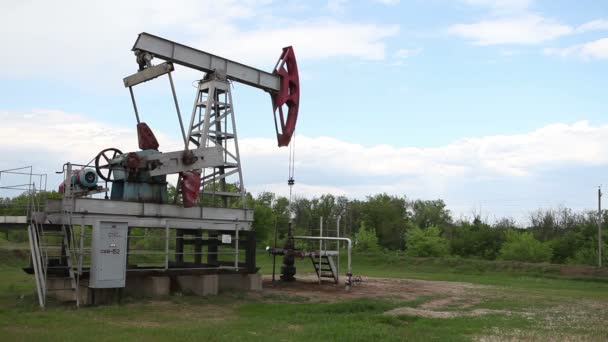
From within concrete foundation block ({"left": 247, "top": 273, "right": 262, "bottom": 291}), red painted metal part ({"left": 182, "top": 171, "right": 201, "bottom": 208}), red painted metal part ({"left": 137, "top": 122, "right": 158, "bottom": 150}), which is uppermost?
red painted metal part ({"left": 137, "top": 122, "right": 158, "bottom": 150})

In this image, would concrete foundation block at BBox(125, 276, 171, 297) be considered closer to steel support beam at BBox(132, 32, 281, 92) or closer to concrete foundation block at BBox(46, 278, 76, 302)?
concrete foundation block at BBox(46, 278, 76, 302)

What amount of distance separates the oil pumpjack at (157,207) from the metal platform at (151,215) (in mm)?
22

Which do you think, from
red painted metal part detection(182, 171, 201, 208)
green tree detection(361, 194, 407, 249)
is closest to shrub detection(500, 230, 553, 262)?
green tree detection(361, 194, 407, 249)

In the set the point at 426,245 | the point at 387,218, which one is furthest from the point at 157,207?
the point at 387,218

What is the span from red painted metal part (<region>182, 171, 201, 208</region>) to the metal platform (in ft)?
0.95

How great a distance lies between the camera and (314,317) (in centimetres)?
1060

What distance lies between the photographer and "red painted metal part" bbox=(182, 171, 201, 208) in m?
14.0

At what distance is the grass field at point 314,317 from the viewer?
8719 millimetres

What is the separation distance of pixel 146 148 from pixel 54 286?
12.1 ft

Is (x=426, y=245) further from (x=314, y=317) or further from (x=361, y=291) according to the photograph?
(x=314, y=317)

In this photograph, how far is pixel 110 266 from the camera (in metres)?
11.8

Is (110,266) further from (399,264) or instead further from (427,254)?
(427,254)

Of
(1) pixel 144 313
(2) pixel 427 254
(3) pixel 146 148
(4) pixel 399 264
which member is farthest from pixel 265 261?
(1) pixel 144 313

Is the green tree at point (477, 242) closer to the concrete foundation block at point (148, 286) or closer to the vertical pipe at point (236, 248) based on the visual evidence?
the vertical pipe at point (236, 248)
